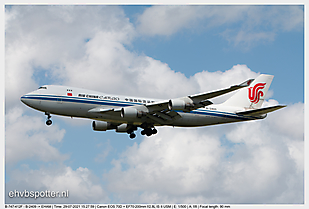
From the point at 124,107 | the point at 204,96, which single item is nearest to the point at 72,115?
the point at 124,107

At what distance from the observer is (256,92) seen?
5066cm

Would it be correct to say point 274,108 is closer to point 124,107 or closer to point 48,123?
point 124,107

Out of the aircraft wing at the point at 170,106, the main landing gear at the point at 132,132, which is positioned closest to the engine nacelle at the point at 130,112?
the aircraft wing at the point at 170,106

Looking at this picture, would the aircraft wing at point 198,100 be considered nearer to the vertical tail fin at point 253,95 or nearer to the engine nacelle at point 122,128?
the engine nacelle at point 122,128

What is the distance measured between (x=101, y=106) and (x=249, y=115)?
65.7 feet

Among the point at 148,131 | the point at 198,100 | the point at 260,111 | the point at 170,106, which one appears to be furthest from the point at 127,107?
the point at 260,111

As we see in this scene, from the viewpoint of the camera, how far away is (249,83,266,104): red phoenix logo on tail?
50156 mm

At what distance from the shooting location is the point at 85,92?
3972cm

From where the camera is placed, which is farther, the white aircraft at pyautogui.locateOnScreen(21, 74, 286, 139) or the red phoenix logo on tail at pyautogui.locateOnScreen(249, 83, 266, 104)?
the red phoenix logo on tail at pyautogui.locateOnScreen(249, 83, 266, 104)

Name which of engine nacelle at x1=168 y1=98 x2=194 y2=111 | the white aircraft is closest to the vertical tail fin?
the white aircraft

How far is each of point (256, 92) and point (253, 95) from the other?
0.74 metres

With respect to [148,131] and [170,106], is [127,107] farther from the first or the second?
[148,131]

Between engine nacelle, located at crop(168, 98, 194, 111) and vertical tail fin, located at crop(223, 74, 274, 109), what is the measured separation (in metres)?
12.1

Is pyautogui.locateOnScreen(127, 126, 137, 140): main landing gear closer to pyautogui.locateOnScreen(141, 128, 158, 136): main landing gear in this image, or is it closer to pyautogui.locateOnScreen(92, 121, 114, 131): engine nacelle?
pyautogui.locateOnScreen(141, 128, 158, 136): main landing gear
